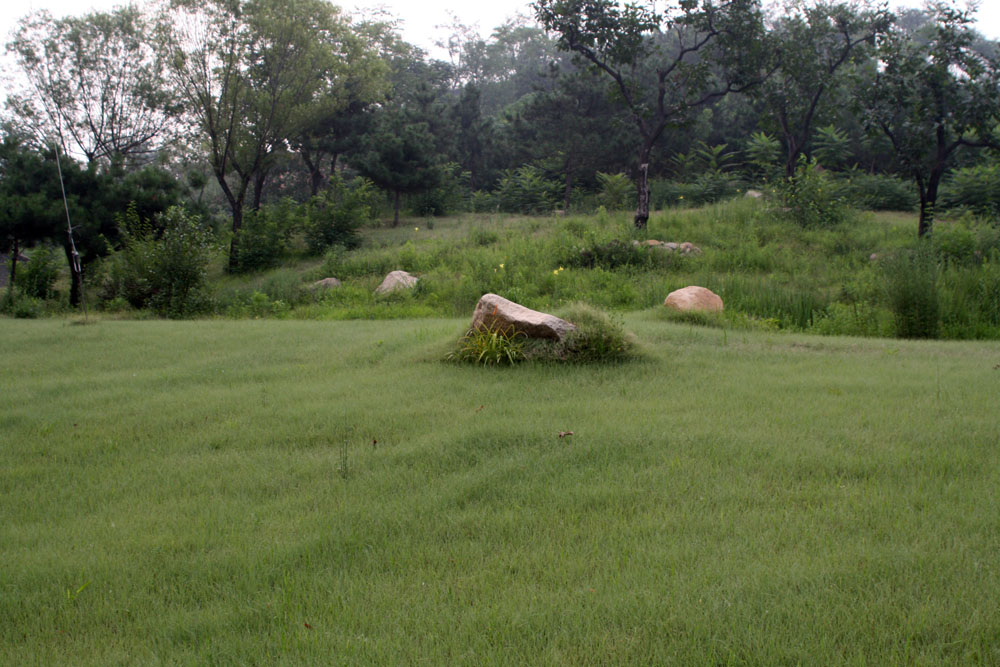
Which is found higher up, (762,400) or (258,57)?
(258,57)

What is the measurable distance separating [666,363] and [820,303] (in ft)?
23.1

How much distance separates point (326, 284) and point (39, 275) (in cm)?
905

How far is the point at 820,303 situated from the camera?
1268 centimetres

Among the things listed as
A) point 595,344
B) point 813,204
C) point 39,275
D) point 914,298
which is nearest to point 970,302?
point 914,298

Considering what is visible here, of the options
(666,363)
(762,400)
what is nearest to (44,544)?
(762,400)

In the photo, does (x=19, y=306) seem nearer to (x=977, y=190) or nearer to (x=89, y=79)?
(x=89, y=79)

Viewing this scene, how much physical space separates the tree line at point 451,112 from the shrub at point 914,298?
7550mm

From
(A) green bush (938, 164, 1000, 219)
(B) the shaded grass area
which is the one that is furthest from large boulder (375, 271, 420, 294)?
(A) green bush (938, 164, 1000, 219)

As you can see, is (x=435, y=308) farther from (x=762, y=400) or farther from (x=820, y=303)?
(x=762, y=400)

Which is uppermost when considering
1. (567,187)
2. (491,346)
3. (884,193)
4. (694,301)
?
(567,187)

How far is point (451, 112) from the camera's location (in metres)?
34.8

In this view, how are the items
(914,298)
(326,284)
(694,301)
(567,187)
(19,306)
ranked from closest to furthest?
(914,298), (694,301), (19,306), (326,284), (567,187)

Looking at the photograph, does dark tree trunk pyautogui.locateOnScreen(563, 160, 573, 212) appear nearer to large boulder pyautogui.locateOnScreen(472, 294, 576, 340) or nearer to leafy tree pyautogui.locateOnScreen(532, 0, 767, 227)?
leafy tree pyautogui.locateOnScreen(532, 0, 767, 227)

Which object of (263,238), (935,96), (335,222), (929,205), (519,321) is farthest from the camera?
(335,222)
